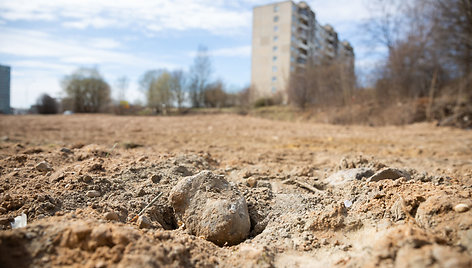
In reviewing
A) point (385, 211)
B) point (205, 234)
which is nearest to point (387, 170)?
point (385, 211)

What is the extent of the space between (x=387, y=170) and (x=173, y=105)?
3042 cm

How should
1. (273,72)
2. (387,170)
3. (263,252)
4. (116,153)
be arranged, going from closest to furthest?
(263,252) < (387,170) < (116,153) < (273,72)

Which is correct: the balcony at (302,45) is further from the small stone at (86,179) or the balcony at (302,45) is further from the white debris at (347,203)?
the small stone at (86,179)

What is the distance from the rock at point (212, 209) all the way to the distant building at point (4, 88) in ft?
60.9

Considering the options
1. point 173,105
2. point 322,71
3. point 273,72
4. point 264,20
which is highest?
point 264,20

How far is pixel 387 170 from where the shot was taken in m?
3.28

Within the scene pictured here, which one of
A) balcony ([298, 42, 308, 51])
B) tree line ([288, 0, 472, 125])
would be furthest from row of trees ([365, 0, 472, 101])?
balcony ([298, 42, 308, 51])

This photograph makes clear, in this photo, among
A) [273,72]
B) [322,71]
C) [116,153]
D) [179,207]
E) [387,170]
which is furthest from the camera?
[273,72]

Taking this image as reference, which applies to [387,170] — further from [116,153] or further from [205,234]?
[116,153]

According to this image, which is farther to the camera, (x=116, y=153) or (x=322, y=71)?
(x=322, y=71)

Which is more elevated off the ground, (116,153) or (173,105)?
(173,105)

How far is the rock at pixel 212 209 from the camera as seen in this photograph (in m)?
2.55

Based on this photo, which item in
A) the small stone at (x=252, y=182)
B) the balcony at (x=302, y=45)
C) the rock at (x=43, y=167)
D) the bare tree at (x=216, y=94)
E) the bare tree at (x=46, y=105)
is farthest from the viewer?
the balcony at (x=302, y=45)

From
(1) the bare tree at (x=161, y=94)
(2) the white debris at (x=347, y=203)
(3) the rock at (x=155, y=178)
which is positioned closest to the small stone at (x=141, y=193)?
(3) the rock at (x=155, y=178)
